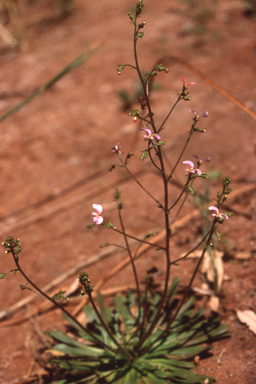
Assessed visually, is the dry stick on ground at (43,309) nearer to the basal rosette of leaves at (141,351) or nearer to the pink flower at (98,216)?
the basal rosette of leaves at (141,351)

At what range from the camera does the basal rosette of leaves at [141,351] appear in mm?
2141

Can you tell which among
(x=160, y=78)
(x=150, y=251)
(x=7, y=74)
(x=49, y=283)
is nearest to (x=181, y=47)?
(x=160, y=78)

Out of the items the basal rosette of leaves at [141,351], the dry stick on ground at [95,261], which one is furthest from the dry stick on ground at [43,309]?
the basal rosette of leaves at [141,351]

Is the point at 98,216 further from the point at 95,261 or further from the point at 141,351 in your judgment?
the point at 95,261

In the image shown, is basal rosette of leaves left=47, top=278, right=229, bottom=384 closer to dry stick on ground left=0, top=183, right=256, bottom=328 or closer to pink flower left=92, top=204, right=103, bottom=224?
dry stick on ground left=0, top=183, right=256, bottom=328

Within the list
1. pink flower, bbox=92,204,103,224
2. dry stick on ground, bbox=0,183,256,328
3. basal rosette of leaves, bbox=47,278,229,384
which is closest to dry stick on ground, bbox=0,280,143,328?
dry stick on ground, bbox=0,183,256,328

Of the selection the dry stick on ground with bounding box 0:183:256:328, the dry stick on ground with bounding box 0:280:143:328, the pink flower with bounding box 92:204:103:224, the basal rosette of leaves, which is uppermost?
the dry stick on ground with bounding box 0:183:256:328

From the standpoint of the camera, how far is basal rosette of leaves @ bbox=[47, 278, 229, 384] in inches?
84.3

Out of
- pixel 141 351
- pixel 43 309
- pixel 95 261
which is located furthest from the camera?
pixel 95 261

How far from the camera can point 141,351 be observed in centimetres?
223

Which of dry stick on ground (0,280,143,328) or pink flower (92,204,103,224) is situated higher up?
dry stick on ground (0,280,143,328)

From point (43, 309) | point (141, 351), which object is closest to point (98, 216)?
point (141, 351)

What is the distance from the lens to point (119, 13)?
733 cm

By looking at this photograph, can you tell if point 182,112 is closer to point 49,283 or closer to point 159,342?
point 49,283
